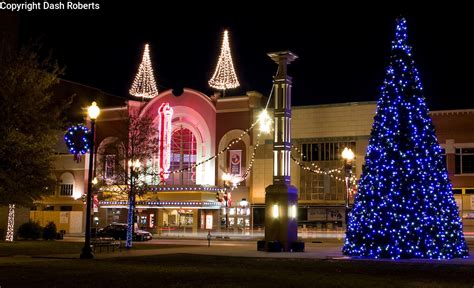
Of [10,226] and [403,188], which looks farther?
[10,226]

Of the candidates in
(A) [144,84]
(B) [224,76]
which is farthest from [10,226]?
(A) [144,84]

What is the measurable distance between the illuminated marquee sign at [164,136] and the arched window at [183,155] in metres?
2.11

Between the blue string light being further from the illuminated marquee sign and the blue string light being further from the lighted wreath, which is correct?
the illuminated marquee sign

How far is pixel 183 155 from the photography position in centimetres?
6588

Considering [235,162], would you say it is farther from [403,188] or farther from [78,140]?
[403,188]

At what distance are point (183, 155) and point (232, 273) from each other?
4701cm

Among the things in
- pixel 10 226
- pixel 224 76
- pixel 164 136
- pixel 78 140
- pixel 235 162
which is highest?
pixel 224 76

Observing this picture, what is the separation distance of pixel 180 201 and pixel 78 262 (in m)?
38.3

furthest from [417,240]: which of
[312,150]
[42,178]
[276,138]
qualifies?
[312,150]

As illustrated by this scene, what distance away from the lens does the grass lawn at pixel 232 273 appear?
1636 centimetres

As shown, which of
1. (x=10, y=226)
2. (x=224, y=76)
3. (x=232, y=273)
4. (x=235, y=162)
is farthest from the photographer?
(x=224, y=76)

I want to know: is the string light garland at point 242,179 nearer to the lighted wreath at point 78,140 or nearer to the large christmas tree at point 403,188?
the lighted wreath at point 78,140

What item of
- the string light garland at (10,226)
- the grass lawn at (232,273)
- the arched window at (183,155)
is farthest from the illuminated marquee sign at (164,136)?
the grass lawn at (232,273)

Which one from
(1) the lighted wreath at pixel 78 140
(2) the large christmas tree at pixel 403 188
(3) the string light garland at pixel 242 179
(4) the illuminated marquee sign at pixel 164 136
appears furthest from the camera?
(4) the illuminated marquee sign at pixel 164 136
